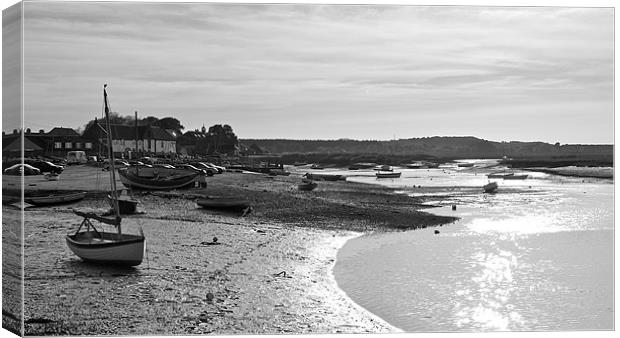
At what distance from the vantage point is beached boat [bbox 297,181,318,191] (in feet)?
55.4

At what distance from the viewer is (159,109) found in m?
8.05

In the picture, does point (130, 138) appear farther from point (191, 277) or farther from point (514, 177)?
point (514, 177)

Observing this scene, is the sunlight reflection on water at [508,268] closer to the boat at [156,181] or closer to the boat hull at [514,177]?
the boat hull at [514,177]

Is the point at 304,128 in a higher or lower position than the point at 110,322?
higher

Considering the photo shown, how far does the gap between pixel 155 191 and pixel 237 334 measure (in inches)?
154

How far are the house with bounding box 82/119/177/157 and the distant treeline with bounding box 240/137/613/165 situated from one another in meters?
0.98

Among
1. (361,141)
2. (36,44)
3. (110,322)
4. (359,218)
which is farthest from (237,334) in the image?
(359,218)

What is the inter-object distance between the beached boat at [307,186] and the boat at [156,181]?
566 centimetres

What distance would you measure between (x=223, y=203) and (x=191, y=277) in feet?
10.5

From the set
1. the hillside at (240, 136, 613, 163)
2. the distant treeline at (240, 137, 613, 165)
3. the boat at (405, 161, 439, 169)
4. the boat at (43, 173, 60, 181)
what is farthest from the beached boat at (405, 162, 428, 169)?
the boat at (43, 173, 60, 181)

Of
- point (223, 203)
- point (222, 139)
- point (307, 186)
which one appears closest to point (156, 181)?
point (223, 203)

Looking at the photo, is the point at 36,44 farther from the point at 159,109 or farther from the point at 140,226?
the point at 140,226

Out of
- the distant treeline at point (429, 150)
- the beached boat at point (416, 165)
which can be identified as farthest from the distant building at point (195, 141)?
the beached boat at point (416, 165)

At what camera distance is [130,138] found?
8.30 metres
